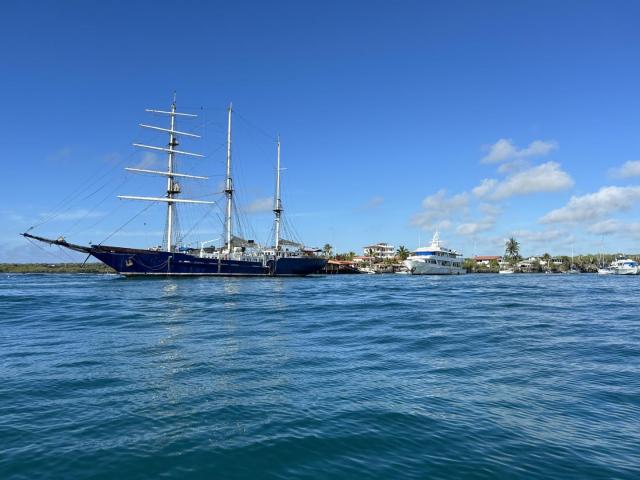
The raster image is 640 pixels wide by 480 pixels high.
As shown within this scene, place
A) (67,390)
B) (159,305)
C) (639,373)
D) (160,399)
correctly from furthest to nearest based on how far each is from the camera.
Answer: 1. (159,305)
2. (639,373)
3. (67,390)
4. (160,399)

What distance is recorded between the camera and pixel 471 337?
17781mm

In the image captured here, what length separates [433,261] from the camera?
422ft

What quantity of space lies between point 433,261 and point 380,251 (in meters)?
63.7

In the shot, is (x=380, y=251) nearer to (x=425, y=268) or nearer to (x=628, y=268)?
(x=425, y=268)

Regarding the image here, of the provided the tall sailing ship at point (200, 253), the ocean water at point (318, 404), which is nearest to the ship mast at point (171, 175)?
the tall sailing ship at point (200, 253)

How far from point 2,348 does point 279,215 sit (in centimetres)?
8250

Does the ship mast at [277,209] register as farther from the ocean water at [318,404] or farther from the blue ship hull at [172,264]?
the ocean water at [318,404]

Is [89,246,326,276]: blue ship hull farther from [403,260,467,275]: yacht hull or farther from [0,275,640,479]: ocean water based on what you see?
[403,260,467,275]: yacht hull

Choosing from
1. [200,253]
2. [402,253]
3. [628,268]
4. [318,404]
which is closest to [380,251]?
[402,253]

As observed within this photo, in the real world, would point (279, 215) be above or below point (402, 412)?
above

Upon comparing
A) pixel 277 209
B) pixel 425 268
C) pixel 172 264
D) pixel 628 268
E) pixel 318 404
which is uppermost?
pixel 277 209

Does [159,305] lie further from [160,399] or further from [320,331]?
[160,399]

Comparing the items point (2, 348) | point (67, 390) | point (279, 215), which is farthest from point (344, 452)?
point (279, 215)

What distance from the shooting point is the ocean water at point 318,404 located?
6500 mm
